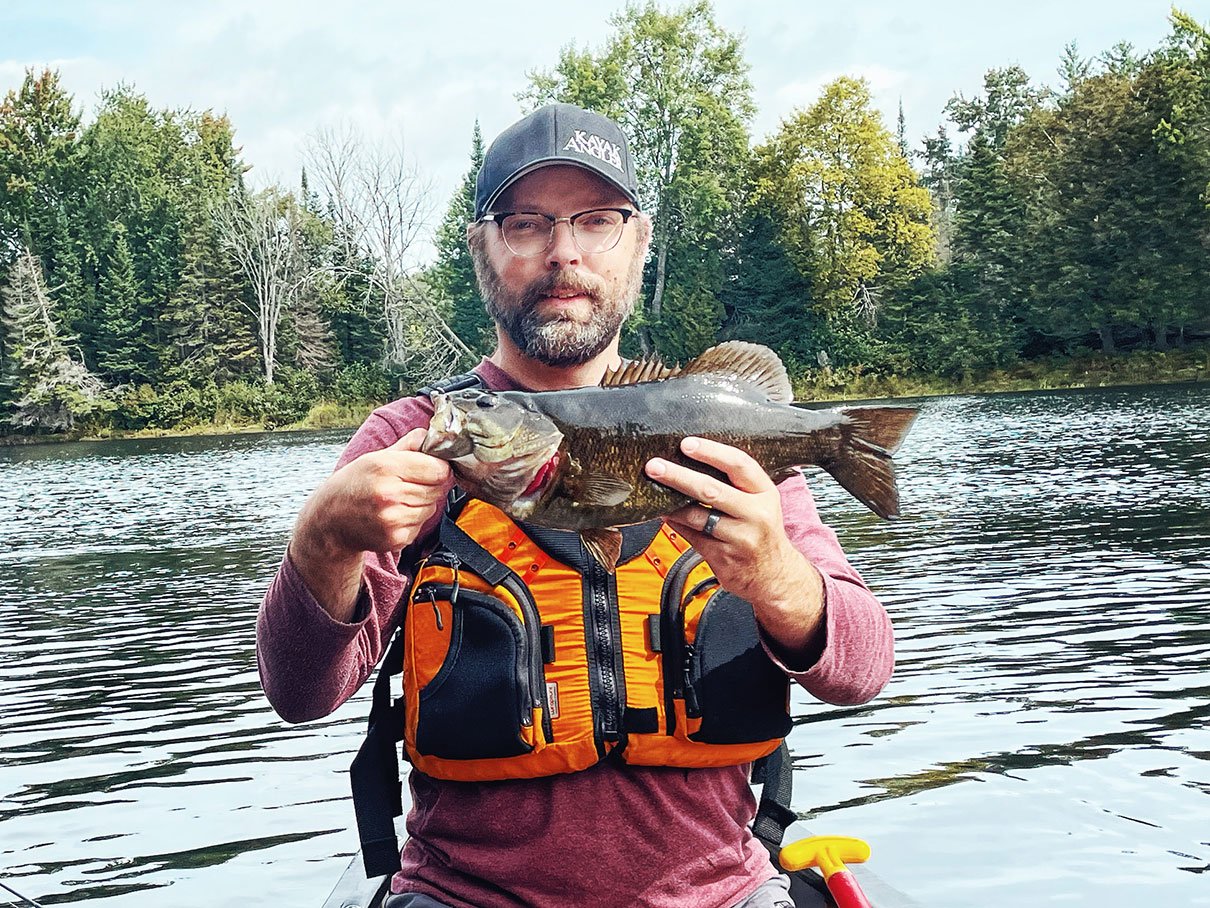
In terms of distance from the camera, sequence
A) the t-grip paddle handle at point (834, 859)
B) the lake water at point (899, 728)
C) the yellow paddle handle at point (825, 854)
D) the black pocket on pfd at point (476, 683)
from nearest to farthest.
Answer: the black pocket on pfd at point (476, 683)
the t-grip paddle handle at point (834, 859)
the yellow paddle handle at point (825, 854)
the lake water at point (899, 728)

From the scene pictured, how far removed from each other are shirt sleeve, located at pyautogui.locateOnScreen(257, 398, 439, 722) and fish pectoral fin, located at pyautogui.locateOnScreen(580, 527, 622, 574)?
0.50 metres

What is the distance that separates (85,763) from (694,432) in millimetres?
6239

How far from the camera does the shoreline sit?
4344 cm

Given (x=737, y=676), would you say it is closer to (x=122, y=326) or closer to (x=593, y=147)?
(x=593, y=147)

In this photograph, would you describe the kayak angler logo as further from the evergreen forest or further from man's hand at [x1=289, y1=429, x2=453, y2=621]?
the evergreen forest

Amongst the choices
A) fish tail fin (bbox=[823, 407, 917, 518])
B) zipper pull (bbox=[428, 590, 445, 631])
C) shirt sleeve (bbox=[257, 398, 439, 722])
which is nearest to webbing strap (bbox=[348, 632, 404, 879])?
shirt sleeve (bbox=[257, 398, 439, 722])

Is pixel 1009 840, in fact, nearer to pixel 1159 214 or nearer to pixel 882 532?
pixel 882 532

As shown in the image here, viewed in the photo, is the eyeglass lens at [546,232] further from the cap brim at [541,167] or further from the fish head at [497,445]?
the fish head at [497,445]

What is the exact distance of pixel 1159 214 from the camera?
4375 cm

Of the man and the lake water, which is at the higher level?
the man

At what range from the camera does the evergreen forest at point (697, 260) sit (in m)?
44.9

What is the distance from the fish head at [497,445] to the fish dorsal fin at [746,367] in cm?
43

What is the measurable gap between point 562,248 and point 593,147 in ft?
1.01

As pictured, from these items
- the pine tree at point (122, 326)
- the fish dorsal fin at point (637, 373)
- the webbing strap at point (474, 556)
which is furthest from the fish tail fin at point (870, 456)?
the pine tree at point (122, 326)
